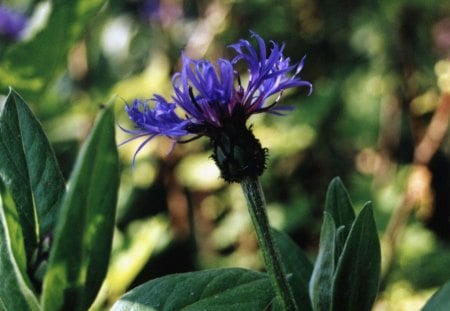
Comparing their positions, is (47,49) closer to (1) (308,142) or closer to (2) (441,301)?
(2) (441,301)

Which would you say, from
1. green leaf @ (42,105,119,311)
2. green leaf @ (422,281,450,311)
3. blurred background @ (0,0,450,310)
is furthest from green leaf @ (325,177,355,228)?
blurred background @ (0,0,450,310)

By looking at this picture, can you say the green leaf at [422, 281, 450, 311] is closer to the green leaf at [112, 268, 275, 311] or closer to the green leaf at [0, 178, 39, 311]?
the green leaf at [112, 268, 275, 311]

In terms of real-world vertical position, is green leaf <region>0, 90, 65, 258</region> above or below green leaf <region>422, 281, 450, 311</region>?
above

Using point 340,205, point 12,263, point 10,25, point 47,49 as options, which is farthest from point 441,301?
point 10,25

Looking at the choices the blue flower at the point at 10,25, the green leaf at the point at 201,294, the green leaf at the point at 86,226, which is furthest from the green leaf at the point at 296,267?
the blue flower at the point at 10,25

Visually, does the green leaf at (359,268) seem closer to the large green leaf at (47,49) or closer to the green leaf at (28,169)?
the green leaf at (28,169)

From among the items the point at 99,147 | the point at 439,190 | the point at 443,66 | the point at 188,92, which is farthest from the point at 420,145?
the point at 99,147
